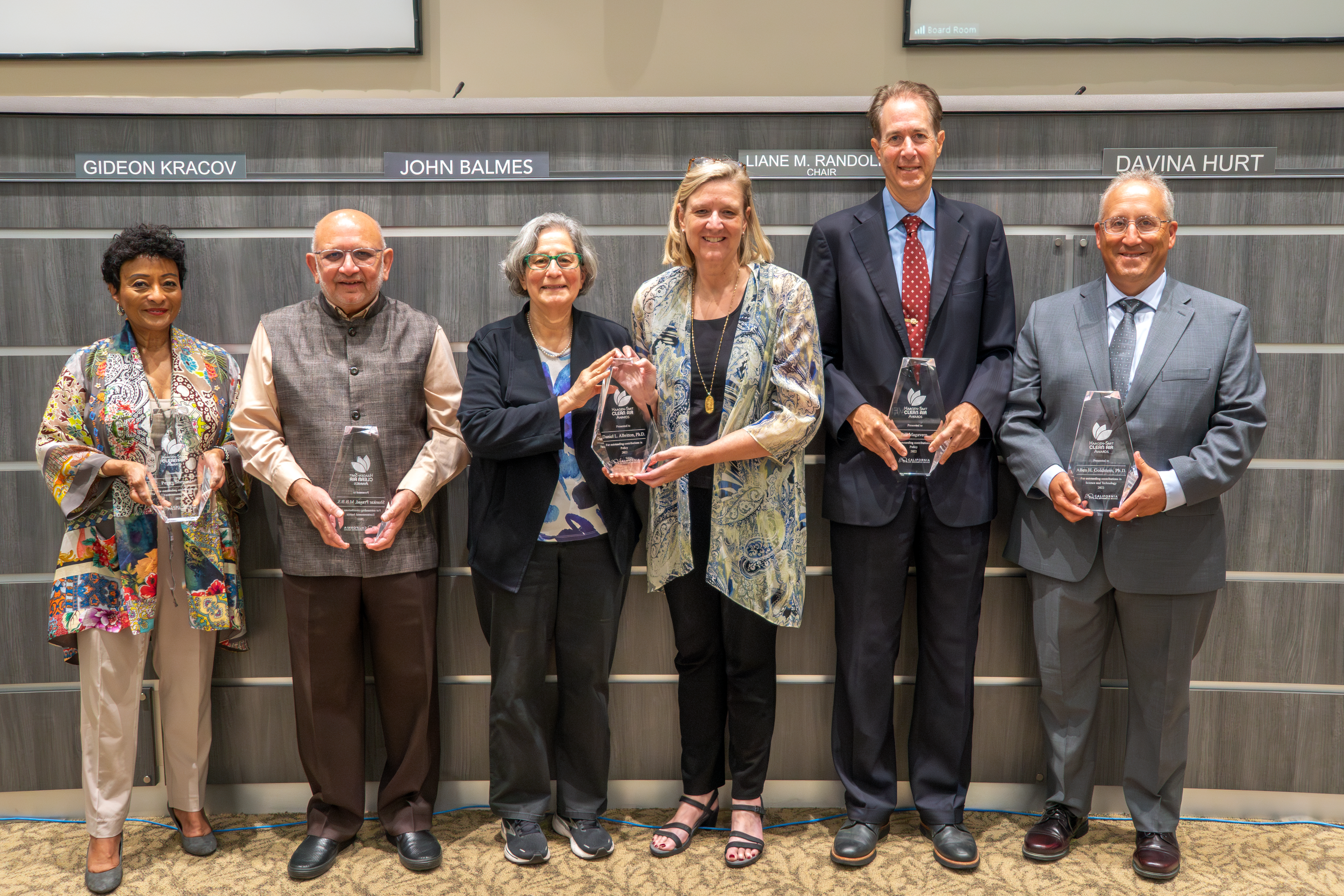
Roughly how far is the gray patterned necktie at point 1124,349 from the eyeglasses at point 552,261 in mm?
1543

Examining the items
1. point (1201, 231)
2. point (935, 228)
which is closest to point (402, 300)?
point (935, 228)

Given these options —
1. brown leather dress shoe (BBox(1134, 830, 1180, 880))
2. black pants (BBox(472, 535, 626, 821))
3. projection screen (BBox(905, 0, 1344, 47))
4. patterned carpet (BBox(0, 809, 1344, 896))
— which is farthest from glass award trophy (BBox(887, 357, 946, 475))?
projection screen (BBox(905, 0, 1344, 47))

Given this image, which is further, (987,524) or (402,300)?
(402,300)

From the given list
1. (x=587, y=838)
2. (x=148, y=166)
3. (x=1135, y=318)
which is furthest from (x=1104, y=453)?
(x=148, y=166)

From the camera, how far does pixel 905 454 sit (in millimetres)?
2346

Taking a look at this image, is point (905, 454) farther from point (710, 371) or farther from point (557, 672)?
point (557, 672)

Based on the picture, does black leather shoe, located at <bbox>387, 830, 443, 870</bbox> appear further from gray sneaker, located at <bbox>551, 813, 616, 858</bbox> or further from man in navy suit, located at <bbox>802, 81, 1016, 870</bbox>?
man in navy suit, located at <bbox>802, 81, 1016, 870</bbox>

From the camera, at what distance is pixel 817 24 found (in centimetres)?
326

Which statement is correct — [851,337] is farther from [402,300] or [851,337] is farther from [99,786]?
[99,786]

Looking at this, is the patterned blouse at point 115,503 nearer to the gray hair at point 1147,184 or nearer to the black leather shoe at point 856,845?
the black leather shoe at point 856,845

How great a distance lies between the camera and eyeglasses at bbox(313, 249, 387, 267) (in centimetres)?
Result: 244

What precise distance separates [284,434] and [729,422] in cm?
128

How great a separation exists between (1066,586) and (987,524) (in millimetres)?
281

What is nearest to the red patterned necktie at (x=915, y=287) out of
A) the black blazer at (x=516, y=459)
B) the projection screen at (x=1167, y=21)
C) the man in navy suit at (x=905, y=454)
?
the man in navy suit at (x=905, y=454)
